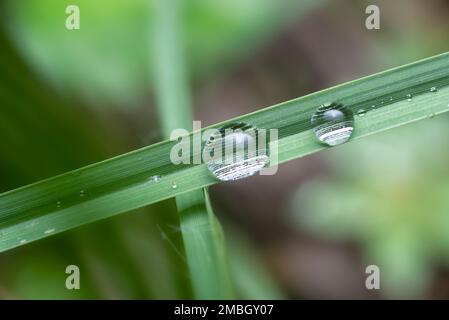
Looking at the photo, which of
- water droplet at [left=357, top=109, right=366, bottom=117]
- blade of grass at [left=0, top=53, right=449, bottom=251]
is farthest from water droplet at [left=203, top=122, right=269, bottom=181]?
water droplet at [left=357, top=109, right=366, bottom=117]

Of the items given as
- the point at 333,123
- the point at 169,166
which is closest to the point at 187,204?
the point at 169,166

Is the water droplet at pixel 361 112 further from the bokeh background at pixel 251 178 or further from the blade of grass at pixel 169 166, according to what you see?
the bokeh background at pixel 251 178

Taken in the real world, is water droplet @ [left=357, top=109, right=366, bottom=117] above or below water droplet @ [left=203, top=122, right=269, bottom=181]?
above

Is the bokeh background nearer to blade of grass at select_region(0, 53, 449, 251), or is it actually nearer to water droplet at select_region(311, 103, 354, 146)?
blade of grass at select_region(0, 53, 449, 251)

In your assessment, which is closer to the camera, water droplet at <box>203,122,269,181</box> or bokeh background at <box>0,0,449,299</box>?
water droplet at <box>203,122,269,181</box>

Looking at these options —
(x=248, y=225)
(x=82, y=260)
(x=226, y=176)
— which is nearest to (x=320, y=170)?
(x=248, y=225)

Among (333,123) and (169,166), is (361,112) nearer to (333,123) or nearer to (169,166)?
(333,123)
